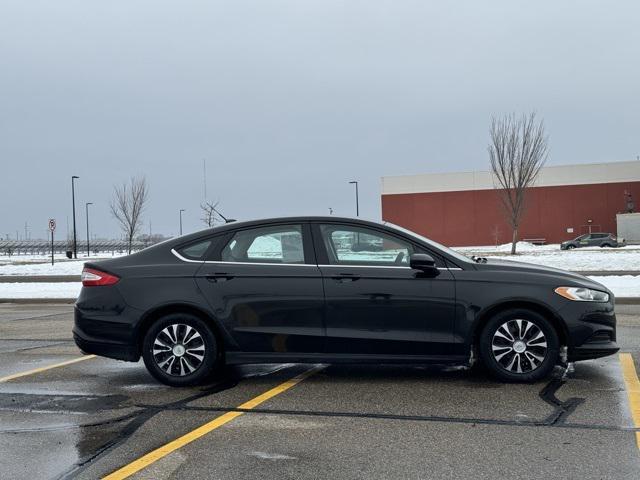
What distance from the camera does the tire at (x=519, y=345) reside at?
603 cm

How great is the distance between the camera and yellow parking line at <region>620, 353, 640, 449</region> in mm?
5046

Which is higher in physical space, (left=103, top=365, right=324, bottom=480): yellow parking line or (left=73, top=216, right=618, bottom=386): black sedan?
(left=73, top=216, right=618, bottom=386): black sedan

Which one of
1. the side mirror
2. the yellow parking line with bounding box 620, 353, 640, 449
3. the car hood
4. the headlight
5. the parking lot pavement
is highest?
the side mirror

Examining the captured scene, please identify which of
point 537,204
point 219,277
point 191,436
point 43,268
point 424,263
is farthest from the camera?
point 537,204

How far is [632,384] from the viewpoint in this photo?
6.14 m

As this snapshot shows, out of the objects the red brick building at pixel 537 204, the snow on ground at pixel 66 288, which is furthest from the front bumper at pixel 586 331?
the red brick building at pixel 537 204

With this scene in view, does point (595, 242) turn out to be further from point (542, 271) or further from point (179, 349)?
point (179, 349)

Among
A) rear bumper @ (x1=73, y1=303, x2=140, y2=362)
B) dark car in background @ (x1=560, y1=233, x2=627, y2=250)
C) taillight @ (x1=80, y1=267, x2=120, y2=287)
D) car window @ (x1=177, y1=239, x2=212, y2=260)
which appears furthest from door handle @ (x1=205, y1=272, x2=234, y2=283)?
dark car in background @ (x1=560, y1=233, x2=627, y2=250)

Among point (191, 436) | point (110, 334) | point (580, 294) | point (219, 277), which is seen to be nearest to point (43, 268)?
point (110, 334)

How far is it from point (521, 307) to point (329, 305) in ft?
5.75

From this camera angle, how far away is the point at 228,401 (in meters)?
5.76

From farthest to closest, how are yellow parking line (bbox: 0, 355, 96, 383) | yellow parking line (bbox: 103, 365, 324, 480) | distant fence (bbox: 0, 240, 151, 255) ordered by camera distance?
distant fence (bbox: 0, 240, 151, 255)
yellow parking line (bbox: 0, 355, 96, 383)
yellow parking line (bbox: 103, 365, 324, 480)

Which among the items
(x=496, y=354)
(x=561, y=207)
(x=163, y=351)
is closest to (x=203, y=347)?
(x=163, y=351)

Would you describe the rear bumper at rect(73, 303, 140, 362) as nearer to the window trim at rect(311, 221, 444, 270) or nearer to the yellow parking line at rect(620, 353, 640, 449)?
the window trim at rect(311, 221, 444, 270)
